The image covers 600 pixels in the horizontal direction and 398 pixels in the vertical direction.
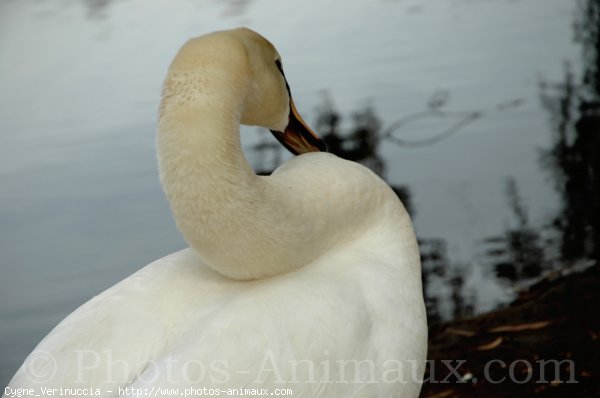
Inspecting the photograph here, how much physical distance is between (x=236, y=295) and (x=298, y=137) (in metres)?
0.52

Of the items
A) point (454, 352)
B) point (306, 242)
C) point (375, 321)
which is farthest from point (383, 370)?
point (454, 352)

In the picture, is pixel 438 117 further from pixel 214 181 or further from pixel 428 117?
pixel 214 181

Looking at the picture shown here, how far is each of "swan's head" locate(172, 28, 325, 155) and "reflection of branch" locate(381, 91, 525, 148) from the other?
2450 mm

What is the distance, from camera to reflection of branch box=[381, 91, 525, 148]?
4531 millimetres

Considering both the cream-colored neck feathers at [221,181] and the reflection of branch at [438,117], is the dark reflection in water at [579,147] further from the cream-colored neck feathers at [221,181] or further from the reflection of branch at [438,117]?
the cream-colored neck feathers at [221,181]

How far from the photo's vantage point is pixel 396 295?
69.2 inches

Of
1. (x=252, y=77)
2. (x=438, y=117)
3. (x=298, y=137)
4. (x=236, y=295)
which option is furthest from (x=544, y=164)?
(x=236, y=295)

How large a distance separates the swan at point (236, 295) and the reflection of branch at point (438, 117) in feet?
→ 8.94

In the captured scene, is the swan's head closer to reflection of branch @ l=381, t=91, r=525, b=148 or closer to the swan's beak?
the swan's beak

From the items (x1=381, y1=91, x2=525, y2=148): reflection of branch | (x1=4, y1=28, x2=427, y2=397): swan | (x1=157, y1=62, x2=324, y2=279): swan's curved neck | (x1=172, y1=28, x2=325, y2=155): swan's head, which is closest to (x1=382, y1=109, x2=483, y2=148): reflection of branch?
(x1=381, y1=91, x2=525, y2=148): reflection of branch

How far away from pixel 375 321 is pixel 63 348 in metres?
0.53

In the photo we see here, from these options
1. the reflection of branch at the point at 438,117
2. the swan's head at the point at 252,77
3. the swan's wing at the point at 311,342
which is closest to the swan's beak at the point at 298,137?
the swan's head at the point at 252,77

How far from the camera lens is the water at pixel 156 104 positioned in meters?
3.91

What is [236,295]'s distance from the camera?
1660mm
